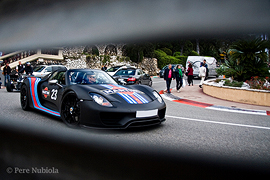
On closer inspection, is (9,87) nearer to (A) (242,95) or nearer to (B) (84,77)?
(B) (84,77)

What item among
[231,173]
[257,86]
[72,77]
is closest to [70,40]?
[231,173]

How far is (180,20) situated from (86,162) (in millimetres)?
653

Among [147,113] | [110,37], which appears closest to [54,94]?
[147,113]

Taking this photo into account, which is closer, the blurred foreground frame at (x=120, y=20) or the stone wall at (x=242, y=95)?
the blurred foreground frame at (x=120, y=20)

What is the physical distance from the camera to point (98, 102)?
13.2 ft

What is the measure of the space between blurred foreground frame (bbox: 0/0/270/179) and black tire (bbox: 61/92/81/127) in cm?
282

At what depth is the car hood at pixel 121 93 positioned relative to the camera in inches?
165

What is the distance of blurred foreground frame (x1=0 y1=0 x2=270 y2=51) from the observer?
24.0 inches

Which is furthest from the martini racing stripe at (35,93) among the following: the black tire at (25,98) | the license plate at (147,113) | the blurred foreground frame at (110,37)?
the blurred foreground frame at (110,37)

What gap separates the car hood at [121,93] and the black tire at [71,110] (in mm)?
298

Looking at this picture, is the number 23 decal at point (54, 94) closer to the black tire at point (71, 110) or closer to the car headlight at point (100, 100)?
the black tire at point (71, 110)

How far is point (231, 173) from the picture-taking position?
2.44 ft

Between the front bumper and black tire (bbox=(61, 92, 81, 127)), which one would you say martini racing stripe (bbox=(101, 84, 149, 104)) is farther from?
black tire (bbox=(61, 92, 81, 127))

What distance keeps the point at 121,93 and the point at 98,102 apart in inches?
20.2
